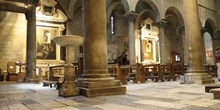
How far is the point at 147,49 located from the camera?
845 inches

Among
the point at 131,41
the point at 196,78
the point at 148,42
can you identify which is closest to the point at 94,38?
the point at 196,78

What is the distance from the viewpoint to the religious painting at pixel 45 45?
1625cm

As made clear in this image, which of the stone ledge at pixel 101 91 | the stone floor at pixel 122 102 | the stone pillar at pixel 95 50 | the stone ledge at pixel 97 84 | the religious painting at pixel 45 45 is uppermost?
the religious painting at pixel 45 45

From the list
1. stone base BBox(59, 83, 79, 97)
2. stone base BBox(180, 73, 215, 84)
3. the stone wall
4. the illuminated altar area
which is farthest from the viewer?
the illuminated altar area

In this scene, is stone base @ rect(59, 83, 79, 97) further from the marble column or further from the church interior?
the marble column

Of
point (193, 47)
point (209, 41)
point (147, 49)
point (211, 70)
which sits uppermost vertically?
point (209, 41)

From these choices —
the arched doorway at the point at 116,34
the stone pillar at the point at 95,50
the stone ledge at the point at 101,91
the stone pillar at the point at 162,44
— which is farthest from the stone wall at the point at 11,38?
the stone ledge at the point at 101,91

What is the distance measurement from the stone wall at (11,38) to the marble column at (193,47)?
12490 mm

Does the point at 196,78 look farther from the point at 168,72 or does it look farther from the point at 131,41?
the point at 131,41

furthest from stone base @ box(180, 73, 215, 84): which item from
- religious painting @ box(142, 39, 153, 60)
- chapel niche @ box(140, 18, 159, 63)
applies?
religious painting @ box(142, 39, 153, 60)

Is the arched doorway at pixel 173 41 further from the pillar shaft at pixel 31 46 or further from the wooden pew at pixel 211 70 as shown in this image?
the pillar shaft at pixel 31 46

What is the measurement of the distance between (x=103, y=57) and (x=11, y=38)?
12.8m

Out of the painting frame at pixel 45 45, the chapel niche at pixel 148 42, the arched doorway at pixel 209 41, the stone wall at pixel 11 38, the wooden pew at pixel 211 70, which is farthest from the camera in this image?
the arched doorway at pixel 209 41

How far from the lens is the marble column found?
748 cm
